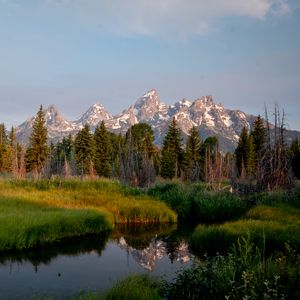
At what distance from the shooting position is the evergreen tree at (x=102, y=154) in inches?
2346

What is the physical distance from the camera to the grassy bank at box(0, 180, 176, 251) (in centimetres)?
1645

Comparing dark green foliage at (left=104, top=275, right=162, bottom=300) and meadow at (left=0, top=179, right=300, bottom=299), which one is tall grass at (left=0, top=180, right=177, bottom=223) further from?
dark green foliage at (left=104, top=275, right=162, bottom=300)

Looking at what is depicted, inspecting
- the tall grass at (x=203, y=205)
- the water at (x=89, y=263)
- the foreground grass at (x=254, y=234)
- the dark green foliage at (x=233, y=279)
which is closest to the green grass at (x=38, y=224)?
the water at (x=89, y=263)

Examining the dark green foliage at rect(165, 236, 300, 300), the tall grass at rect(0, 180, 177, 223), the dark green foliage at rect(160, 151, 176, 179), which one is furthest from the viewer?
the dark green foliage at rect(160, 151, 176, 179)

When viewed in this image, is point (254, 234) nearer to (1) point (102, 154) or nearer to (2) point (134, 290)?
(2) point (134, 290)

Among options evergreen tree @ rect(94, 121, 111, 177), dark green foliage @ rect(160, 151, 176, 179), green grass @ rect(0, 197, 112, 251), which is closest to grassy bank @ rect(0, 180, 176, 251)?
green grass @ rect(0, 197, 112, 251)

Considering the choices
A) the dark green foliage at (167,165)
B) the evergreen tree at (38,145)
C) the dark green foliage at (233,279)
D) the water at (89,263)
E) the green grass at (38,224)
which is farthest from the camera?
the dark green foliage at (167,165)

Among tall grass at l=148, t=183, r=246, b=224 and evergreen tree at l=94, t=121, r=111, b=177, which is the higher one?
evergreen tree at l=94, t=121, r=111, b=177

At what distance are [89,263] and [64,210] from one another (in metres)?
6.47

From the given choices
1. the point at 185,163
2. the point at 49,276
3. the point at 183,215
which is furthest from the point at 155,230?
the point at 185,163

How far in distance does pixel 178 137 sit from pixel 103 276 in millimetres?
48214

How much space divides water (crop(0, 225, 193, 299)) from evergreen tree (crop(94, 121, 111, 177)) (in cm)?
3990

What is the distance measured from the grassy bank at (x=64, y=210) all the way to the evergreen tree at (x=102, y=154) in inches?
1204

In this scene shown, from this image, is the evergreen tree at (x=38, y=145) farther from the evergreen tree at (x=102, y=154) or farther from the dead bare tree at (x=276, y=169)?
the dead bare tree at (x=276, y=169)
